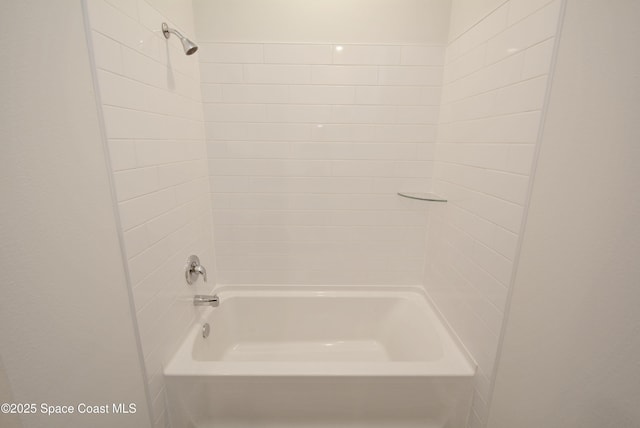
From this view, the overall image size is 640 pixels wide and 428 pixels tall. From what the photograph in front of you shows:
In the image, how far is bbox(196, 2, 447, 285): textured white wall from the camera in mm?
1334

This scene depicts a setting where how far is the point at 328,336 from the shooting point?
65.4 inches

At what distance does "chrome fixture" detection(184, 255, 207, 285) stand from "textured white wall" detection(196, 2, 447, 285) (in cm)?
31

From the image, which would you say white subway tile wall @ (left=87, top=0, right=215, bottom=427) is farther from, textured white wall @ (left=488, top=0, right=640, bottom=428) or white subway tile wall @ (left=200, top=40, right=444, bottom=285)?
textured white wall @ (left=488, top=0, right=640, bottom=428)

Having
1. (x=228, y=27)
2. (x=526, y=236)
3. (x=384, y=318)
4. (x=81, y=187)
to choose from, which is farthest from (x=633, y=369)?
(x=228, y=27)

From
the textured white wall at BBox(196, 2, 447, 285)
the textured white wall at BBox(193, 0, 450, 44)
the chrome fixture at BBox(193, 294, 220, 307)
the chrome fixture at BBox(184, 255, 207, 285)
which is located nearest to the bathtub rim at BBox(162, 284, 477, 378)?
the chrome fixture at BBox(193, 294, 220, 307)

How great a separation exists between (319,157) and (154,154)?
2.69 ft

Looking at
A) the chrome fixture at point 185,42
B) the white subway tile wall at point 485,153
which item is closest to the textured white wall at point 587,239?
the white subway tile wall at point 485,153

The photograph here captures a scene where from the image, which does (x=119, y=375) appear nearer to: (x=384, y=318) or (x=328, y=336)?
(x=328, y=336)

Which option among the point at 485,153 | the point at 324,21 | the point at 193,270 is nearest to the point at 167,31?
the point at 324,21

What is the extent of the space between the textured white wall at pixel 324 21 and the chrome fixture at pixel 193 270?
1174 millimetres

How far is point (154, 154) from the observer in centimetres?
94

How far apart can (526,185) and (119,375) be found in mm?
1425

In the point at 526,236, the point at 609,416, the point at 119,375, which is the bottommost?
the point at 119,375

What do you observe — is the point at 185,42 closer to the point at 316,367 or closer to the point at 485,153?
the point at 485,153
